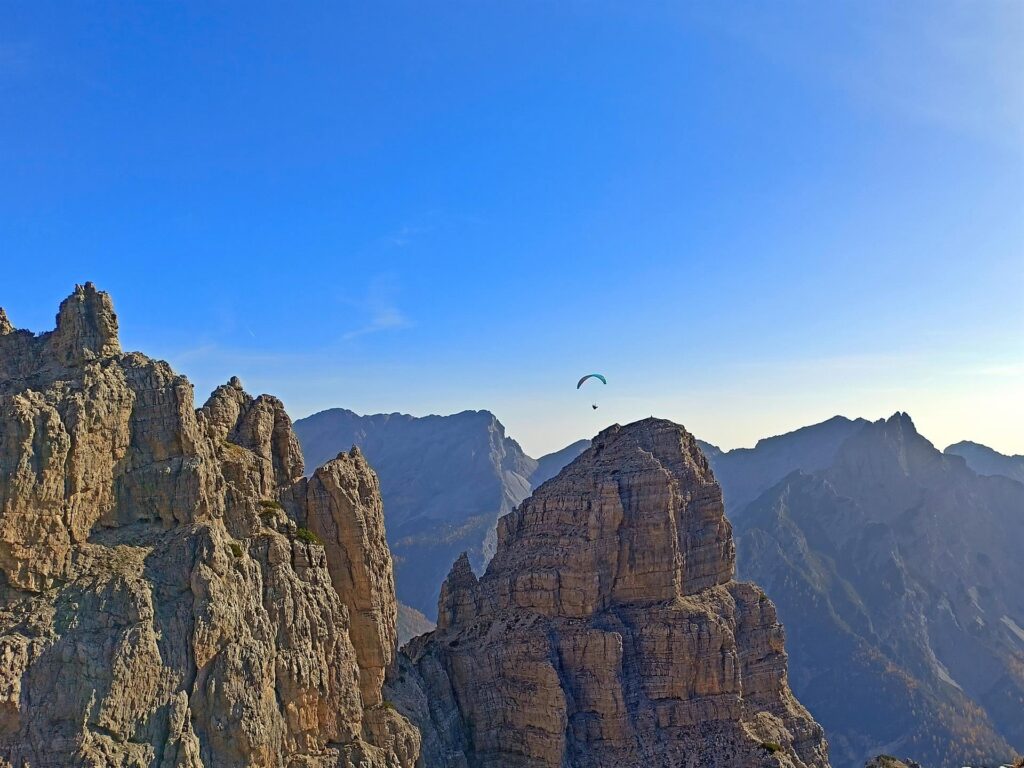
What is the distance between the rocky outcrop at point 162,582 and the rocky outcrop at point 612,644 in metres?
16.2

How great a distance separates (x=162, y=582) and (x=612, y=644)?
4919 cm

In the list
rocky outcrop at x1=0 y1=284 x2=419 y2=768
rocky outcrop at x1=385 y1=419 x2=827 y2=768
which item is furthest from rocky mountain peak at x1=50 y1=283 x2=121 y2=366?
rocky outcrop at x1=385 y1=419 x2=827 y2=768

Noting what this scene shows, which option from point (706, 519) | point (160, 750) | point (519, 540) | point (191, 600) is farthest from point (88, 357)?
point (706, 519)

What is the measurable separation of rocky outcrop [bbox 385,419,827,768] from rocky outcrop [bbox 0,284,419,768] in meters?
16.2

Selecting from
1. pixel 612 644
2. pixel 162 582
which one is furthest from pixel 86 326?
pixel 612 644

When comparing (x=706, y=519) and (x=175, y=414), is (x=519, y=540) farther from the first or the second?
(x=175, y=414)

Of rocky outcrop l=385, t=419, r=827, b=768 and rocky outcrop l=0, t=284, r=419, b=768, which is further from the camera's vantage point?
rocky outcrop l=385, t=419, r=827, b=768

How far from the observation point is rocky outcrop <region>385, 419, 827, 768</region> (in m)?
87.6

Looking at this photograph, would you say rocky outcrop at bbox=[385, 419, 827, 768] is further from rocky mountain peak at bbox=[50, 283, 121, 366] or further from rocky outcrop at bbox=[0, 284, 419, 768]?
rocky mountain peak at bbox=[50, 283, 121, 366]

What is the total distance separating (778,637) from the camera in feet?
334

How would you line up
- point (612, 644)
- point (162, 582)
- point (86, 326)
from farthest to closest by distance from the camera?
1. point (612, 644)
2. point (86, 326)
3. point (162, 582)

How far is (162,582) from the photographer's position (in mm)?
57938

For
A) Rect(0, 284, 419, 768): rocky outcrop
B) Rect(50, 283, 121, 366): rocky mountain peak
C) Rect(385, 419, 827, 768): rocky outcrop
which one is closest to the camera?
Rect(0, 284, 419, 768): rocky outcrop

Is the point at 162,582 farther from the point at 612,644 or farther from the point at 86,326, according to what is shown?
the point at 612,644
